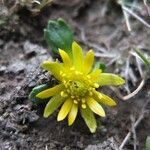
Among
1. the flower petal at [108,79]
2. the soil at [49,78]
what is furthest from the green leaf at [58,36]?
the flower petal at [108,79]

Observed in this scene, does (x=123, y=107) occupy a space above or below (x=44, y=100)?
below

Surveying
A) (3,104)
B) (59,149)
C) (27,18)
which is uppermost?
(27,18)

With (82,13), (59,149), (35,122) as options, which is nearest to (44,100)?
(35,122)

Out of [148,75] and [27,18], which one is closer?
[148,75]

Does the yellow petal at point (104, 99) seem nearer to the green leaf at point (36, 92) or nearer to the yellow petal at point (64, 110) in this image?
the yellow petal at point (64, 110)

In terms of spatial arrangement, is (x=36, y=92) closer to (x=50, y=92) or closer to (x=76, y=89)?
(x=50, y=92)

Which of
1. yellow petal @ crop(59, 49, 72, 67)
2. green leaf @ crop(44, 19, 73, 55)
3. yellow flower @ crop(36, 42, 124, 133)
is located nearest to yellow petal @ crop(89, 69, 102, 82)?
yellow flower @ crop(36, 42, 124, 133)

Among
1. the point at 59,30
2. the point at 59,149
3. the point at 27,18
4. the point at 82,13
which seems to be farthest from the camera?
the point at 82,13

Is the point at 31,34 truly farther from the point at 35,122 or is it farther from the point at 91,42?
the point at 35,122
